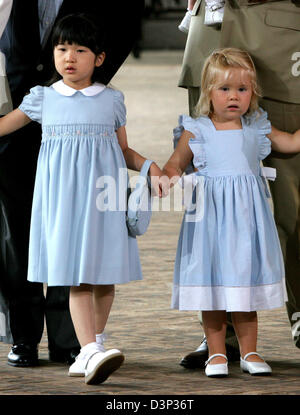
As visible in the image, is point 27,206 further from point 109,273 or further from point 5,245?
point 109,273

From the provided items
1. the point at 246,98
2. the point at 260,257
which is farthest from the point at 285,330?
the point at 246,98

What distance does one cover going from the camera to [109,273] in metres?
3.73

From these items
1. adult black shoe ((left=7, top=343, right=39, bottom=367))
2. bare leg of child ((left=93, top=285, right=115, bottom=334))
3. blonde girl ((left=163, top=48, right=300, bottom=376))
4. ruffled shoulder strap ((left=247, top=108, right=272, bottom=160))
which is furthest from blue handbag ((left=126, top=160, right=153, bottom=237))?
adult black shoe ((left=7, top=343, right=39, bottom=367))

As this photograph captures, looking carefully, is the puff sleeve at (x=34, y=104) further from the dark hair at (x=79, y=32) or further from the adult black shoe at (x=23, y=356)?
the adult black shoe at (x=23, y=356)

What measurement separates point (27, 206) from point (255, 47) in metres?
1.05

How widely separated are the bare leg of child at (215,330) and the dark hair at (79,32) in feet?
3.32

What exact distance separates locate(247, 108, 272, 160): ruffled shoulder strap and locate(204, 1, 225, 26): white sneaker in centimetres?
39

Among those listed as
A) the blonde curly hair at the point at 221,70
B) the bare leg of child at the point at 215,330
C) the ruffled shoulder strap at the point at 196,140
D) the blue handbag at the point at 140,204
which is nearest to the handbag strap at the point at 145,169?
the blue handbag at the point at 140,204

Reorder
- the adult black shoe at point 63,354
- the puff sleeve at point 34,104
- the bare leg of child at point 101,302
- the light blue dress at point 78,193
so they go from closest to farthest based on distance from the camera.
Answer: the light blue dress at point 78,193 < the puff sleeve at point 34,104 < the bare leg of child at point 101,302 < the adult black shoe at point 63,354

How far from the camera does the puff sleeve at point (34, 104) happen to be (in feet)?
12.5

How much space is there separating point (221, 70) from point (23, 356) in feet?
4.20

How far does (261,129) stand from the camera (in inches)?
152

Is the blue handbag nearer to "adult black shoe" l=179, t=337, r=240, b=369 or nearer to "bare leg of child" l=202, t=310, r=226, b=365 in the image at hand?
"bare leg of child" l=202, t=310, r=226, b=365

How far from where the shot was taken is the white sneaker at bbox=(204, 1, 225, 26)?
3.96 m
